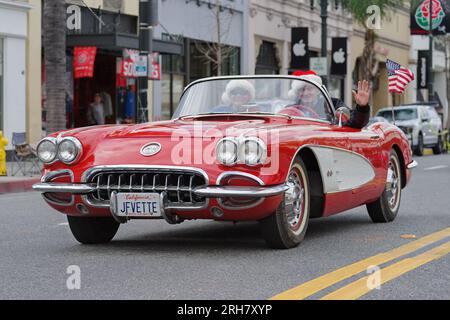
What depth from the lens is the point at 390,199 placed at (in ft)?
35.7

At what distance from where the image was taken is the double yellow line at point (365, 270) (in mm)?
6254

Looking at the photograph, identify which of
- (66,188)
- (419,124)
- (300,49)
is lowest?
(66,188)

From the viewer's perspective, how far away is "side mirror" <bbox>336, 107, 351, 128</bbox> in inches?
383

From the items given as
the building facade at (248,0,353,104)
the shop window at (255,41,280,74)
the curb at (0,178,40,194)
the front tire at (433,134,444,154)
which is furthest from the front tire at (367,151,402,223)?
the shop window at (255,41,280,74)

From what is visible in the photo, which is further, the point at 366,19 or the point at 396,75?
the point at 366,19

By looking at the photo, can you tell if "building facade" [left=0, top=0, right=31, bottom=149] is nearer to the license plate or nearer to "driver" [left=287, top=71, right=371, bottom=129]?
"driver" [left=287, top=71, right=371, bottom=129]

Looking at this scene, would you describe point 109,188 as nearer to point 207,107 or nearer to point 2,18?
point 207,107

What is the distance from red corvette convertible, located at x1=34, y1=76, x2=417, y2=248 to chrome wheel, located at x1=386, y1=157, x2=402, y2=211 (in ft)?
4.15

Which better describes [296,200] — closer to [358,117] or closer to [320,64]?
[358,117]

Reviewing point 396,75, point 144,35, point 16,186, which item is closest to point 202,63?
point 144,35

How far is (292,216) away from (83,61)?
20058mm

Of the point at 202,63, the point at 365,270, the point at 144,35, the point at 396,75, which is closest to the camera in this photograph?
the point at 365,270

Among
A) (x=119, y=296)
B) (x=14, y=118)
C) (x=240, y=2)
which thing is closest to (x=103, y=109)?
(x=14, y=118)

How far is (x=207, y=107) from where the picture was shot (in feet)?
31.3
